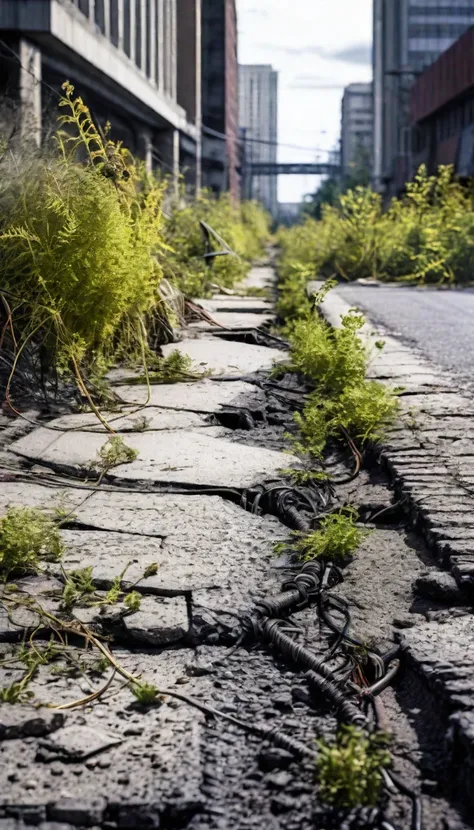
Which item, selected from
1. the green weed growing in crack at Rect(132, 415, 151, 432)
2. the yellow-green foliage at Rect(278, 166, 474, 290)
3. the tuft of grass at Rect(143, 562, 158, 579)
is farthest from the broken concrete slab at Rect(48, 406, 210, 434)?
the yellow-green foliage at Rect(278, 166, 474, 290)

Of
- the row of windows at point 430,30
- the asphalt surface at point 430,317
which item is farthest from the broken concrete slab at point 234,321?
the row of windows at point 430,30

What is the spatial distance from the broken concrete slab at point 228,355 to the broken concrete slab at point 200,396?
35 cm

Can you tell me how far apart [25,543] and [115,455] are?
109 cm

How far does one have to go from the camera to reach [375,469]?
402 cm

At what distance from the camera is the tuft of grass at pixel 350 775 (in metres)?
1.67

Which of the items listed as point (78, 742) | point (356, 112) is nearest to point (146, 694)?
point (78, 742)

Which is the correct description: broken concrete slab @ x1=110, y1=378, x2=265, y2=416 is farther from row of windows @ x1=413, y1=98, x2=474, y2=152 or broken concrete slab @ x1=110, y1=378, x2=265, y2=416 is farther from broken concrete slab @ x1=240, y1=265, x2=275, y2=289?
row of windows @ x1=413, y1=98, x2=474, y2=152

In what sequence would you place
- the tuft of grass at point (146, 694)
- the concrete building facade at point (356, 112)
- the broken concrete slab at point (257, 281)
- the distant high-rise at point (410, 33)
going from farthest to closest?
1. the concrete building facade at point (356, 112)
2. the distant high-rise at point (410, 33)
3. the broken concrete slab at point (257, 281)
4. the tuft of grass at point (146, 694)

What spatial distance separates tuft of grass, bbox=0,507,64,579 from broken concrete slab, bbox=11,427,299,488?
77 centimetres

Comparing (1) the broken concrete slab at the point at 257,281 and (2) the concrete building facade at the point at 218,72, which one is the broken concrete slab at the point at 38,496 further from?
(2) the concrete building facade at the point at 218,72

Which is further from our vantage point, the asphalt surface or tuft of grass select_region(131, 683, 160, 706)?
the asphalt surface

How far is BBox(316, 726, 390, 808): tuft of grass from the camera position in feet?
5.46

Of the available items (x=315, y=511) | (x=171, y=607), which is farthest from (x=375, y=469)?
(x=171, y=607)

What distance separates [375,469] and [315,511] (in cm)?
72
